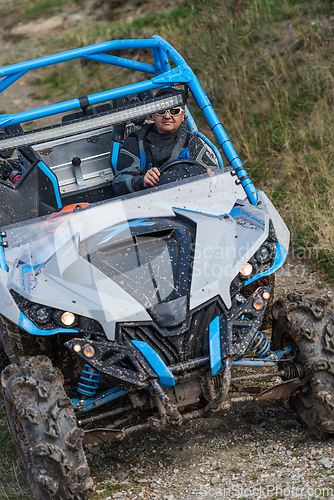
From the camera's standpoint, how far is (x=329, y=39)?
24.4 feet

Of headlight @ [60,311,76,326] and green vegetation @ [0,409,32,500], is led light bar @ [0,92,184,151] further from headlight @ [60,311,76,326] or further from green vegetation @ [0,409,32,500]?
green vegetation @ [0,409,32,500]

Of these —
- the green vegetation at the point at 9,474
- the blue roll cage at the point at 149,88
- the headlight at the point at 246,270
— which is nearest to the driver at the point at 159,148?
the blue roll cage at the point at 149,88

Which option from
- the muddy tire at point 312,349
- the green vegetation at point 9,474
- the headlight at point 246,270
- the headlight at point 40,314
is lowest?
the green vegetation at point 9,474

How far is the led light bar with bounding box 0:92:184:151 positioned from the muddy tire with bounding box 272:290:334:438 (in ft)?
5.14

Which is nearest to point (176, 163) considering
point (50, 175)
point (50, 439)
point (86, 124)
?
point (86, 124)

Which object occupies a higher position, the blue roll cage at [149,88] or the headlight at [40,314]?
the blue roll cage at [149,88]

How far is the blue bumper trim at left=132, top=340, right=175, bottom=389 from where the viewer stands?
2.68 m

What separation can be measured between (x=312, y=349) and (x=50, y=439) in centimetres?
131

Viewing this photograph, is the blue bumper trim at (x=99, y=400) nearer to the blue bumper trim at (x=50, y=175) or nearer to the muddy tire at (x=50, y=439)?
the muddy tire at (x=50, y=439)

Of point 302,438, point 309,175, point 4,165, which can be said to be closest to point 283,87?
point 309,175

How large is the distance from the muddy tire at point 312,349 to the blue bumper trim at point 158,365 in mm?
705

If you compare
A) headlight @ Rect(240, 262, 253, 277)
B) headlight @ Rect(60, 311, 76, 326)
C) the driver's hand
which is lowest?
headlight @ Rect(240, 262, 253, 277)

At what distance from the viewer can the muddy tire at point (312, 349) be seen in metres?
2.85

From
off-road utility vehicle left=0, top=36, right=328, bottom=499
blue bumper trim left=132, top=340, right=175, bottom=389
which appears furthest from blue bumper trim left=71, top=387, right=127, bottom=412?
blue bumper trim left=132, top=340, right=175, bottom=389
